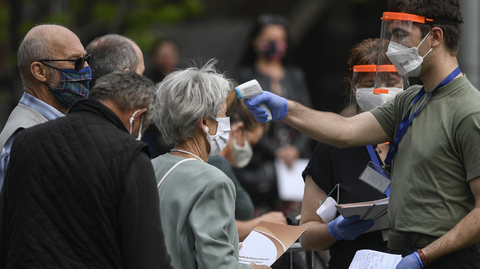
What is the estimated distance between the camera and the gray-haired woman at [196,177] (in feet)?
7.98

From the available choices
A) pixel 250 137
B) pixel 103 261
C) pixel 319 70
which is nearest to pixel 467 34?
pixel 319 70

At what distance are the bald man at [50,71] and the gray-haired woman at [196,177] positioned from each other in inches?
30.8

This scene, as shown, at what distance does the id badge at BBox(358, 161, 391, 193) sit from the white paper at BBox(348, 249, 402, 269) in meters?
0.44

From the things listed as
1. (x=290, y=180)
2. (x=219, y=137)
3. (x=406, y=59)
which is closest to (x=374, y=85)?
(x=406, y=59)

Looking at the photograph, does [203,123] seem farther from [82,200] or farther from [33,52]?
[33,52]

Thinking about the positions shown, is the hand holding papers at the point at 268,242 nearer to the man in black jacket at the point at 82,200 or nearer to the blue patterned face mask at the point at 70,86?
the man in black jacket at the point at 82,200

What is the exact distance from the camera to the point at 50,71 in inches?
129

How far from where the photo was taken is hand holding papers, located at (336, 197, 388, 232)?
2.80m

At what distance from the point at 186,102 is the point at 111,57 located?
1.40m

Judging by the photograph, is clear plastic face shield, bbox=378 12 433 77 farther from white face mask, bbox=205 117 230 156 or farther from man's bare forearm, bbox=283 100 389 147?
white face mask, bbox=205 117 230 156

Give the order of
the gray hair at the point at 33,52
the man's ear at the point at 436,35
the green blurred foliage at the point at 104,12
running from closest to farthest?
the man's ear at the point at 436,35
the gray hair at the point at 33,52
the green blurred foliage at the point at 104,12

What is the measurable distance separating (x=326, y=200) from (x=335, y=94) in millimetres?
5746

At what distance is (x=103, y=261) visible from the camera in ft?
6.99

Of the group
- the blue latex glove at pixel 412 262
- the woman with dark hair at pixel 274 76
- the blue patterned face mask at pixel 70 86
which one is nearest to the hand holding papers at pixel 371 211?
the blue latex glove at pixel 412 262
